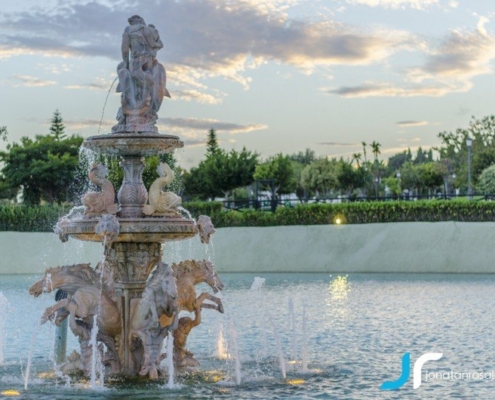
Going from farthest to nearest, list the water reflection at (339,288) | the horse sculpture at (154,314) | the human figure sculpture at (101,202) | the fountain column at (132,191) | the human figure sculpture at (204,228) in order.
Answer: the water reflection at (339,288), the human figure sculpture at (204,228), the fountain column at (132,191), the human figure sculpture at (101,202), the horse sculpture at (154,314)

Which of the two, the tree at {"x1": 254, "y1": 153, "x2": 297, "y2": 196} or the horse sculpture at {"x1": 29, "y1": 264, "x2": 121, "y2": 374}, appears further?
the tree at {"x1": 254, "y1": 153, "x2": 297, "y2": 196}

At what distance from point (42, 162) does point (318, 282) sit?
2908 cm

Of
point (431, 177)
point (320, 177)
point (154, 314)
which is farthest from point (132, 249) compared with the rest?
point (431, 177)

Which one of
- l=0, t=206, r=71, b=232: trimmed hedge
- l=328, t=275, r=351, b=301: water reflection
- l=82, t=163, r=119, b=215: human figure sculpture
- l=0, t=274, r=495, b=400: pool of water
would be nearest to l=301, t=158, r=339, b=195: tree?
l=0, t=206, r=71, b=232: trimmed hedge

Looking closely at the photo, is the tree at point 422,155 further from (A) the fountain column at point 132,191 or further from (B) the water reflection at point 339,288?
(A) the fountain column at point 132,191

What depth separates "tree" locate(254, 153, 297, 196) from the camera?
6626 cm

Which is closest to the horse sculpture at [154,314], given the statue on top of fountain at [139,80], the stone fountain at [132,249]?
the stone fountain at [132,249]

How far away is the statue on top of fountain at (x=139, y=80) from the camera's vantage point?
12.2 m

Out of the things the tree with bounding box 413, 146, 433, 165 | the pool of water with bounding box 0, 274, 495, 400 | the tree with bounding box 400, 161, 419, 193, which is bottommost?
the pool of water with bounding box 0, 274, 495, 400

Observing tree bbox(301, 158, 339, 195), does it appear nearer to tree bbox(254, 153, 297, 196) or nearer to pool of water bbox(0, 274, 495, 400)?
tree bbox(254, 153, 297, 196)

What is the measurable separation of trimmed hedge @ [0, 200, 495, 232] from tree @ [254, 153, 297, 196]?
28712 mm

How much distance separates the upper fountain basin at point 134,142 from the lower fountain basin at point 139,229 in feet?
3.06

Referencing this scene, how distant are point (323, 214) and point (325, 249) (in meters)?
1.66

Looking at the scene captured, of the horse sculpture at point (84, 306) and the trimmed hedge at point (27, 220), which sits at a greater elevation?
the trimmed hedge at point (27, 220)
